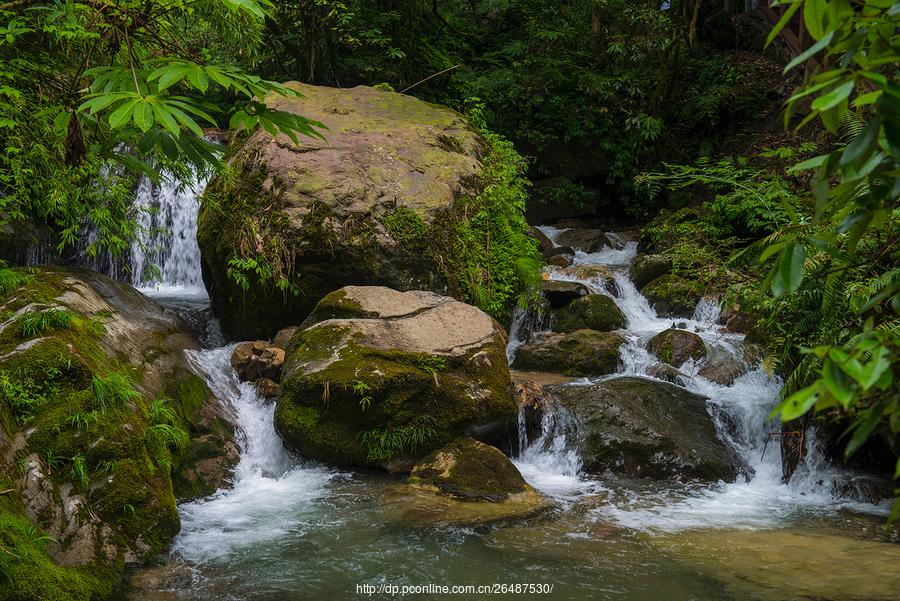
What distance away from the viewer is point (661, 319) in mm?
10102

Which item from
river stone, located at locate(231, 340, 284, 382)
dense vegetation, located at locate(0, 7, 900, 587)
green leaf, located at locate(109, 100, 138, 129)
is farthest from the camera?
river stone, located at locate(231, 340, 284, 382)

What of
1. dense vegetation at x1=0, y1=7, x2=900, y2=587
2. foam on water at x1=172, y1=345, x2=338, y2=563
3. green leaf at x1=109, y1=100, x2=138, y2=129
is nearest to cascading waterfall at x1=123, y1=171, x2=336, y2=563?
foam on water at x1=172, y1=345, x2=338, y2=563

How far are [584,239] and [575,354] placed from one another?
541 cm

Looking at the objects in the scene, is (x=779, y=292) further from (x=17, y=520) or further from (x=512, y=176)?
(x=512, y=176)

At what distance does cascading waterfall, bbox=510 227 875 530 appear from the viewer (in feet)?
17.4

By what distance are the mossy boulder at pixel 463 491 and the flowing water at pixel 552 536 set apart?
148 millimetres

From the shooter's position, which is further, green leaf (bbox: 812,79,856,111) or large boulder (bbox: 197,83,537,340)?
large boulder (bbox: 197,83,537,340)

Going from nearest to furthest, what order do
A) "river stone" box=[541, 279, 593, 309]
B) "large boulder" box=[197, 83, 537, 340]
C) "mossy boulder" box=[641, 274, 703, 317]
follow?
"large boulder" box=[197, 83, 537, 340]
"mossy boulder" box=[641, 274, 703, 317]
"river stone" box=[541, 279, 593, 309]

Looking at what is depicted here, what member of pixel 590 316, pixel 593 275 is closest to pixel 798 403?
pixel 590 316

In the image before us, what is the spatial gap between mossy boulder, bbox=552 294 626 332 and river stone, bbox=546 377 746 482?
235 centimetres

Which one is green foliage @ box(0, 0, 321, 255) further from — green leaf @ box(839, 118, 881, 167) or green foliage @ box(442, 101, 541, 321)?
green foliage @ box(442, 101, 541, 321)

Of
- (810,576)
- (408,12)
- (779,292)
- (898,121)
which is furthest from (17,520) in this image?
(408,12)

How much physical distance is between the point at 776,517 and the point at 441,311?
11.3ft

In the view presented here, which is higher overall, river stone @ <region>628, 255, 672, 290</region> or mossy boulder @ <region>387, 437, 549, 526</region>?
river stone @ <region>628, 255, 672, 290</region>
